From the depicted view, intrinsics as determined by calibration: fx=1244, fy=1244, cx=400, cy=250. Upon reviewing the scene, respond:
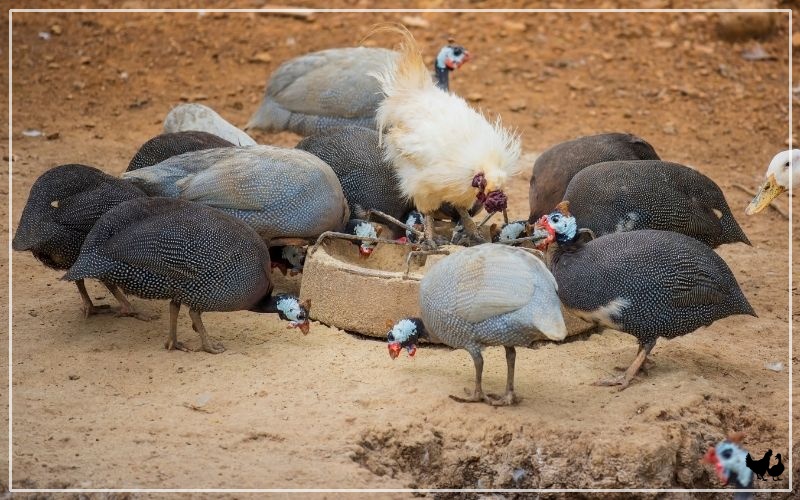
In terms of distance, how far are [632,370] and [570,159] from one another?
1.86 meters

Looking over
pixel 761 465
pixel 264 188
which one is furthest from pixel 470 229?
pixel 761 465

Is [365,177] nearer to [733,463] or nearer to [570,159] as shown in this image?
[570,159]

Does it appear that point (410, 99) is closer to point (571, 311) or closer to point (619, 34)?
point (571, 311)

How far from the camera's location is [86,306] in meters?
A: 6.32

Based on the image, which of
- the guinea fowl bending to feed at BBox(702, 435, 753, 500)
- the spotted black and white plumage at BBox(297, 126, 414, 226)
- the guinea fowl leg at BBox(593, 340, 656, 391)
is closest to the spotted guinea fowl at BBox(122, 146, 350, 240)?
the spotted black and white plumage at BBox(297, 126, 414, 226)

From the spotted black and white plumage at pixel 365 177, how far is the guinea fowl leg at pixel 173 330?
145 centimetres

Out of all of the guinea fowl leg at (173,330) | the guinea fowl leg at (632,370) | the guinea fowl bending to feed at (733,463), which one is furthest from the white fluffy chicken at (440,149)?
the guinea fowl bending to feed at (733,463)

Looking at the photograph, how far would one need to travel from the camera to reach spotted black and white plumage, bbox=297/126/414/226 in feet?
22.8

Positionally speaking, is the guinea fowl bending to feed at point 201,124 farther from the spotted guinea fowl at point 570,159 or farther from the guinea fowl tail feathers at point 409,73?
the spotted guinea fowl at point 570,159

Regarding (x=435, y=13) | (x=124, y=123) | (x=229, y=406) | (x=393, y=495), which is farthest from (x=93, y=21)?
(x=393, y=495)

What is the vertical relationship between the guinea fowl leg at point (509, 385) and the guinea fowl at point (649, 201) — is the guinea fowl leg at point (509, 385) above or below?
below

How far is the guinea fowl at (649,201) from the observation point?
6465 mm

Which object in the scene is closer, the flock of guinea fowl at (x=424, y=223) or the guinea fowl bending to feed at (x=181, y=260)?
the flock of guinea fowl at (x=424, y=223)

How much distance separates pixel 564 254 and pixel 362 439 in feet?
4.41
